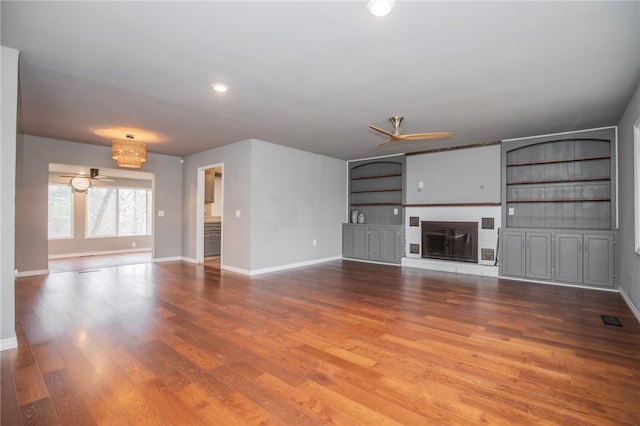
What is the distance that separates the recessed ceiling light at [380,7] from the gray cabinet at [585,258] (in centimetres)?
500

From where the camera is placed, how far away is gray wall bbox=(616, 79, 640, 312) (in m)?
3.58

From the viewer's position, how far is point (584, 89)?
3.42 m

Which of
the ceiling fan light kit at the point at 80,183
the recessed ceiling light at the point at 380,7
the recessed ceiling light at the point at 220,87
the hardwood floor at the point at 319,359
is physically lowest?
the hardwood floor at the point at 319,359

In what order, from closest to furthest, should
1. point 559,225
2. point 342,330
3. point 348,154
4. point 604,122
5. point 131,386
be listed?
point 131,386, point 342,330, point 604,122, point 559,225, point 348,154

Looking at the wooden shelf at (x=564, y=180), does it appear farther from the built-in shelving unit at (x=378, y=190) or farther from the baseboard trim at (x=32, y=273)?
the baseboard trim at (x=32, y=273)

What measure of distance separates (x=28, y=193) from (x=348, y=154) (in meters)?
6.32

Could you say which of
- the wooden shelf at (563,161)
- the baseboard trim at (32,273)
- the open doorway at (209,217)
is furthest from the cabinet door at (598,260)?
the baseboard trim at (32,273)

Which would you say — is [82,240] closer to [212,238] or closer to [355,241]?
[212,238]

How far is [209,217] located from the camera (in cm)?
820

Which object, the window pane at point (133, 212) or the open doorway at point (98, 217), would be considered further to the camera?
the window pane at point (133, 212)

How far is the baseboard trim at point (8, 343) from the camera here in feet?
8.41

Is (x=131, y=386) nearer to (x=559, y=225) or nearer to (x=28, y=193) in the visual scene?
(x=28, y=193)

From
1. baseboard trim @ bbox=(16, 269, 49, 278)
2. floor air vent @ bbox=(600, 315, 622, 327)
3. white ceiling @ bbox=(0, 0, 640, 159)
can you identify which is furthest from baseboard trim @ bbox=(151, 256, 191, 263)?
floor air vent @ bbox=(600, 315, 622, 327)

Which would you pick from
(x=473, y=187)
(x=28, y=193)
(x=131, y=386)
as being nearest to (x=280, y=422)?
(x=131, y=386)
